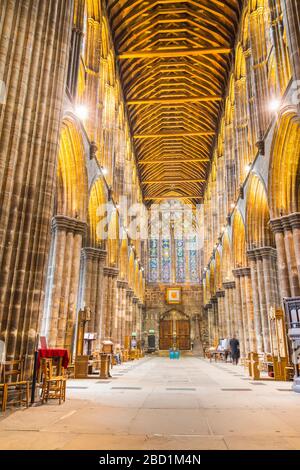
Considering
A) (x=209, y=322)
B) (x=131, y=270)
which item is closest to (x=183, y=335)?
(x=209, y=322)

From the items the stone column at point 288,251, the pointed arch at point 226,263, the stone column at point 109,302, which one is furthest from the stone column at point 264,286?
the stone column at point 109,302

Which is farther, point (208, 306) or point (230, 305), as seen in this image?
point (208, 306)

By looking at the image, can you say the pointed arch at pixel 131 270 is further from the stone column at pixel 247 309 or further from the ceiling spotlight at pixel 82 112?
the ceiling spotlight at pixel 82 112

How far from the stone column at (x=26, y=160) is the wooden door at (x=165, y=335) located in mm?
29297

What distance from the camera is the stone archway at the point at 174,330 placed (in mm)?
34438

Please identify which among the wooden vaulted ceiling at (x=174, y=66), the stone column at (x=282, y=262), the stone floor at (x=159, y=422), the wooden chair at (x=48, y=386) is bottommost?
the stone floor at (x=159, y=422)

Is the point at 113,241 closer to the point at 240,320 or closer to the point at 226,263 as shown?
the point at 226,263

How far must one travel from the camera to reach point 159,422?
4496 mm

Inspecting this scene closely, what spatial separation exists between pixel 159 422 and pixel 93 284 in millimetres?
11067

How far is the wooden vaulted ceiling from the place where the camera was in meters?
18.4

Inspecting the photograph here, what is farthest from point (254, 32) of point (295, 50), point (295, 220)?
point (295, 220)

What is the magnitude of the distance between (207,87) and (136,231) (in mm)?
12646
